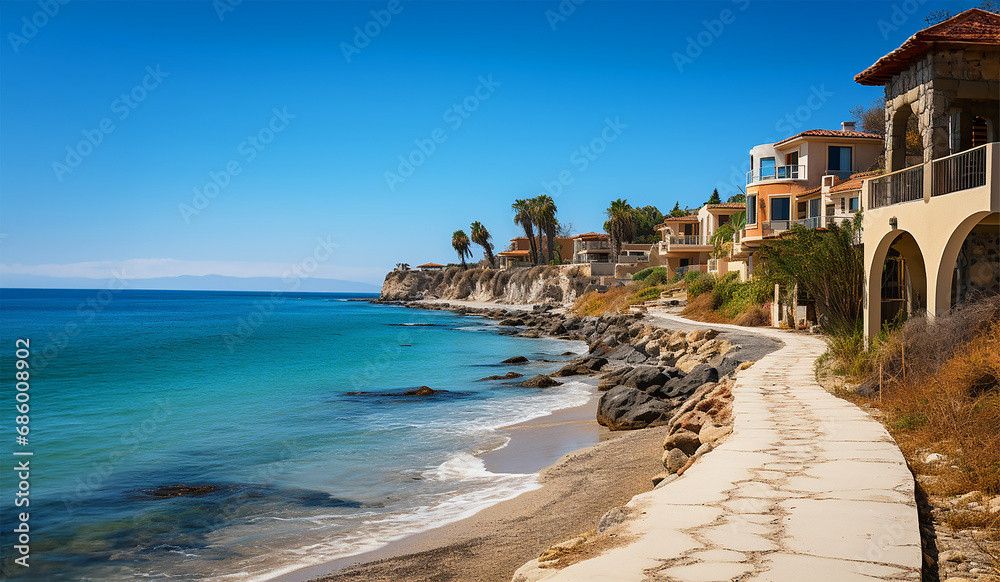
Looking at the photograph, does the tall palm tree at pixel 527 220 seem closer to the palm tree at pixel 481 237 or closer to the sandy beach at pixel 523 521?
the palm tree at pixel 481 237

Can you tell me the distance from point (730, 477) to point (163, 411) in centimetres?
2229

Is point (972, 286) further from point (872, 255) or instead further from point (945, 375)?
point (945, 375)

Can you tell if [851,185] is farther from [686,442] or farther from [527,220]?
[527,220]

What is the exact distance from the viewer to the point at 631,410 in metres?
17.0

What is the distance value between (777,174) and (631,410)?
2761 centimetres

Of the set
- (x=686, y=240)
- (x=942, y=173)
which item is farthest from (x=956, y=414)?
(x=686, y=240)

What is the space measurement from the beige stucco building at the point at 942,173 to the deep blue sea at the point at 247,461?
923 cm

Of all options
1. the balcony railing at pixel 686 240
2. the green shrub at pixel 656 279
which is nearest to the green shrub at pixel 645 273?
the green shrub at pixel 656 279

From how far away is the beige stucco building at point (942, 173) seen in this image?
494 inches

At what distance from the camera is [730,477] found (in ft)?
21.7

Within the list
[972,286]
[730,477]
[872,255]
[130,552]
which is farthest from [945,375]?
[130,552]

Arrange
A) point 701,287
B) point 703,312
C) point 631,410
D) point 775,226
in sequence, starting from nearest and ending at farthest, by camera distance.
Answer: point 631,410 < point 775,226 < point 703,312 < point 701,287

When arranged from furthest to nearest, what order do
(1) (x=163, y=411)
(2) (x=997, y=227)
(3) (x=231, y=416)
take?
(1) (x=163, y=411) < (3) (x=231, y=416) < (2) (x=997, y=227)

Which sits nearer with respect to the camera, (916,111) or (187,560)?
(187,560)
